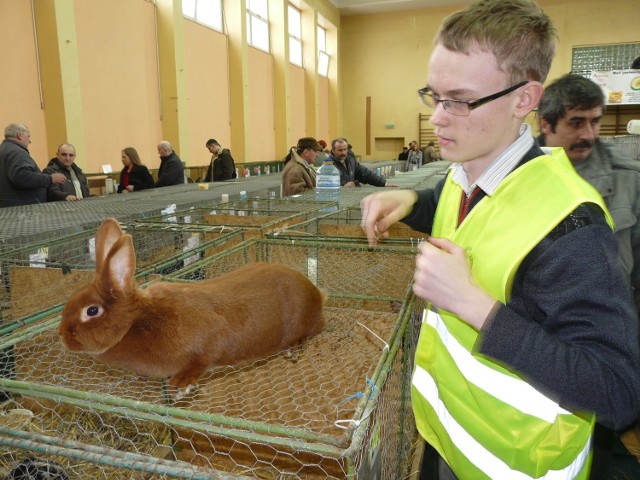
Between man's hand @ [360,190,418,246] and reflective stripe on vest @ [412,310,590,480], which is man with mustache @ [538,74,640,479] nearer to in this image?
man's hand @ [360,190,418,246]

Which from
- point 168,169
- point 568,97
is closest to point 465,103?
point 568,97

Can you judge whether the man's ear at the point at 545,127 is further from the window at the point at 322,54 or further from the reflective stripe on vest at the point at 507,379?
the window at the point at 322,54

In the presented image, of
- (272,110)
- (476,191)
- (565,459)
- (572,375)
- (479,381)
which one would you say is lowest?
(565,459)

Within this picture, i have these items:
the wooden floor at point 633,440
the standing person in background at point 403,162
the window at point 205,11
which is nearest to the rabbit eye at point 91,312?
the wooden floor at point 633,440

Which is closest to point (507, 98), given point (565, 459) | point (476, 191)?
point (476, 191)

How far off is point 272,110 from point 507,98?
1347 centimetres

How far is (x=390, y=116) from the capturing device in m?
18.8

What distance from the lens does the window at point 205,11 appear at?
9.72 m

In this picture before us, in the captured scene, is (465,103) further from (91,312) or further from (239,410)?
(91,312)

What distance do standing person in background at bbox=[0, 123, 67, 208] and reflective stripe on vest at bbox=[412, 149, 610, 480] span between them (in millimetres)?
4134

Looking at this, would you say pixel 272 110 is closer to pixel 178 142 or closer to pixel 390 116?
pixel 178 142

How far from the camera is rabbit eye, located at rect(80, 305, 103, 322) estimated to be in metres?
1.04

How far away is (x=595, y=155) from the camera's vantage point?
1844mm

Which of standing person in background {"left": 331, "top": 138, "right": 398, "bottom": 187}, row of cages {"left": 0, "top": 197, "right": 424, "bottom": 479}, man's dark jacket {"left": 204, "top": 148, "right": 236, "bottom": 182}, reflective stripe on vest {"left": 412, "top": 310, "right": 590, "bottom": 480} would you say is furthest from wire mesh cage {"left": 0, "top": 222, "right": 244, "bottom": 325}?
man's dark jacket {"left": 204, "top": 148, "right": 236, "bottom": 182}
